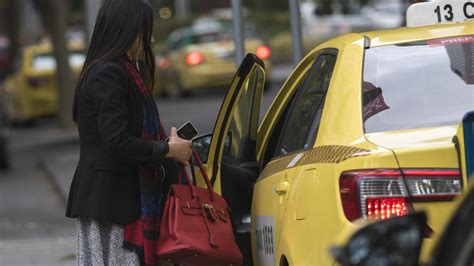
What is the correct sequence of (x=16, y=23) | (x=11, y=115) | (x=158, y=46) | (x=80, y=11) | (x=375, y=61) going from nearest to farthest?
(x=375, y=61) < (x=11, y=115) < (x=158, y=46) < (x=16, y=23) < (x=80, y=11)

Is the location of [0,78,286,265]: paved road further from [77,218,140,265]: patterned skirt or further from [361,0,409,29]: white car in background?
[361,0,409,29]: white car in background

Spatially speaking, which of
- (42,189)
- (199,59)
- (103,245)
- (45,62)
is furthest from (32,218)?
(199,59)

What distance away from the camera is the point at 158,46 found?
32312 mm

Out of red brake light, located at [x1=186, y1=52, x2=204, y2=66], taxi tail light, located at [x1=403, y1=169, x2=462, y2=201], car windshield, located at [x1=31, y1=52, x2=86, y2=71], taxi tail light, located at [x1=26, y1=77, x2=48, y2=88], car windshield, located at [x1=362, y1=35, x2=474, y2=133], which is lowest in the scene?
red brake light, located at [x1=186, y1=52, x2=204, y2=66]

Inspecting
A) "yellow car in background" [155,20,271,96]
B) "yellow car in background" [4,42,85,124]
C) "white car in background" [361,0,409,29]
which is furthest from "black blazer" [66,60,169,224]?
"white car in background" [361,0,409,29]

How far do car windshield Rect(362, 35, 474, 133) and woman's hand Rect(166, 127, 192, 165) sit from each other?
893 millimetres

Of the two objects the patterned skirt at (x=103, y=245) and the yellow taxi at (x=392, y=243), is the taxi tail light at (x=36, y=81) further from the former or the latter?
the yellow taxi at (x=392, y=243)

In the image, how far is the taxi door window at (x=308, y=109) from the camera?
5504 millimetres

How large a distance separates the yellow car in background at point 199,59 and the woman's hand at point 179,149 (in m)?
20.3

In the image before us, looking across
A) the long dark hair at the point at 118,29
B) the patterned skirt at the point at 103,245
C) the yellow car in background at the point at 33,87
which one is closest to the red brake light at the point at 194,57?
the yellow car in background at the point at 33,87

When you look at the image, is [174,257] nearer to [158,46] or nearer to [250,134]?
[250,134]

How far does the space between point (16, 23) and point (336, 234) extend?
35162 mm

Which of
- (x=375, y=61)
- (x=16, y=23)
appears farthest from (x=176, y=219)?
(x=16, y=23)

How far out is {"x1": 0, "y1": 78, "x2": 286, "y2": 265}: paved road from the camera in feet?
38.3
